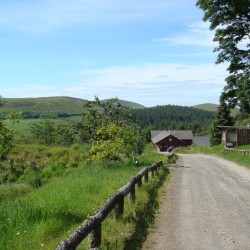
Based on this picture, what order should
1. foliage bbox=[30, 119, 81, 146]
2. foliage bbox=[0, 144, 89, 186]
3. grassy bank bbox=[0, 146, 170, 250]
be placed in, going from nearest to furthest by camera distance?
grassy bank bbox=[0, 146, 170, 250], foliage bbox=[0, 144, 89, 186], foliage bbox=[30, 119, 81, 146]

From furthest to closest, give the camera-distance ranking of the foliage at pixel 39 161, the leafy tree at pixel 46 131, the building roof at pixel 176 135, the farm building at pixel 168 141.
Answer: the building roof at pixel 176 135 → the farm building at pixel 168 141 → the leafy tree at pixel 46 131 → the foliage at pixel 39 161

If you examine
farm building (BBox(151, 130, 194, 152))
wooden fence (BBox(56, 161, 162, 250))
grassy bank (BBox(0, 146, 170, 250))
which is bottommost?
farm building (BBox(151, 130, 194, 152))

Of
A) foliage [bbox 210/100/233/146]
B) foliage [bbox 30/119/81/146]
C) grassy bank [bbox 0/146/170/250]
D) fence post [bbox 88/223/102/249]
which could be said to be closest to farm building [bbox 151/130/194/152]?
foliage [bbox 210/100/233/146]

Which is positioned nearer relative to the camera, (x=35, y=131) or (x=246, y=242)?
(x=246, y=242)

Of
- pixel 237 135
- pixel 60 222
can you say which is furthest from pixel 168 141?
pixel 60 222

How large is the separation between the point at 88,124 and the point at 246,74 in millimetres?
14183

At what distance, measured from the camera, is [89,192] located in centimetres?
1306

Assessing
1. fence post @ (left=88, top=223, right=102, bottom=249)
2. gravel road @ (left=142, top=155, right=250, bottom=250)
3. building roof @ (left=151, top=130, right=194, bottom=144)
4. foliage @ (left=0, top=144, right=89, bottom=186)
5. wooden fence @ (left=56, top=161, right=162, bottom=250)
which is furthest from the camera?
building roof @ (left=151, top=130, right=194, bottom=144)

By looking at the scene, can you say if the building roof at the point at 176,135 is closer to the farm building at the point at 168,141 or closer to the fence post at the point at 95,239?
the farm building at the point at 168,141

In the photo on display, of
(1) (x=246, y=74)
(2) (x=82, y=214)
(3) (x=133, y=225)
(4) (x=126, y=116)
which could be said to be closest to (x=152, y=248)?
(3) (x=133, y=225)

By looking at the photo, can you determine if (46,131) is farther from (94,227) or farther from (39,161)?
(94,227)

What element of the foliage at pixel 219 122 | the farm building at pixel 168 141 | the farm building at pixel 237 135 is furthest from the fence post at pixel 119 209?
the farm building at pixel 168 141

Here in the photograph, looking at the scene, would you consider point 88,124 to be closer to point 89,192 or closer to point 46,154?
point 46,154

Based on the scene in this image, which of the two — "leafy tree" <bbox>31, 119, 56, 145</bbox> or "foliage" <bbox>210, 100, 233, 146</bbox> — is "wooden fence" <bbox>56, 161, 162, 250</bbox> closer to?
"leafy tree" <bbox>31, 119, 56, 145</bbox>
